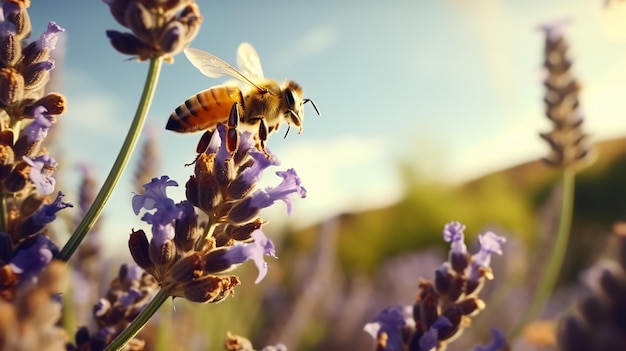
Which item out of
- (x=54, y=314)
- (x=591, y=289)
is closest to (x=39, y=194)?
(x=54, y=314)

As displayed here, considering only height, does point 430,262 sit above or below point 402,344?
below

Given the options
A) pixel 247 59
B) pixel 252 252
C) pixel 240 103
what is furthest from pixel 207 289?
pixel 247 59

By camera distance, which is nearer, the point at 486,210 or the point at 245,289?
the point at 245,289

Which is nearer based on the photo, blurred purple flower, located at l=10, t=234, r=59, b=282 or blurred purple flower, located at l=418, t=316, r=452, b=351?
blurred purple flower, located at l=10, t=234, r=59, b=282

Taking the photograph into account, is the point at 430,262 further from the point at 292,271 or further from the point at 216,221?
the point at 216,221

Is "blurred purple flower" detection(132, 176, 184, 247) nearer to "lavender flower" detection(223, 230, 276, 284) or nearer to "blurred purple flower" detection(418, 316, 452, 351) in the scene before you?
"lavender flower" detection(223, 230, 276, 284)

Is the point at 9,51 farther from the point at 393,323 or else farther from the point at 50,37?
the point at 393,323

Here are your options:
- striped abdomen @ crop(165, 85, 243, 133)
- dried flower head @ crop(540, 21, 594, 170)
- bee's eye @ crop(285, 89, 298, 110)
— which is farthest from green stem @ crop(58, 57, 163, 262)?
dried flower head @ crop(540, 21, 594, 170)
